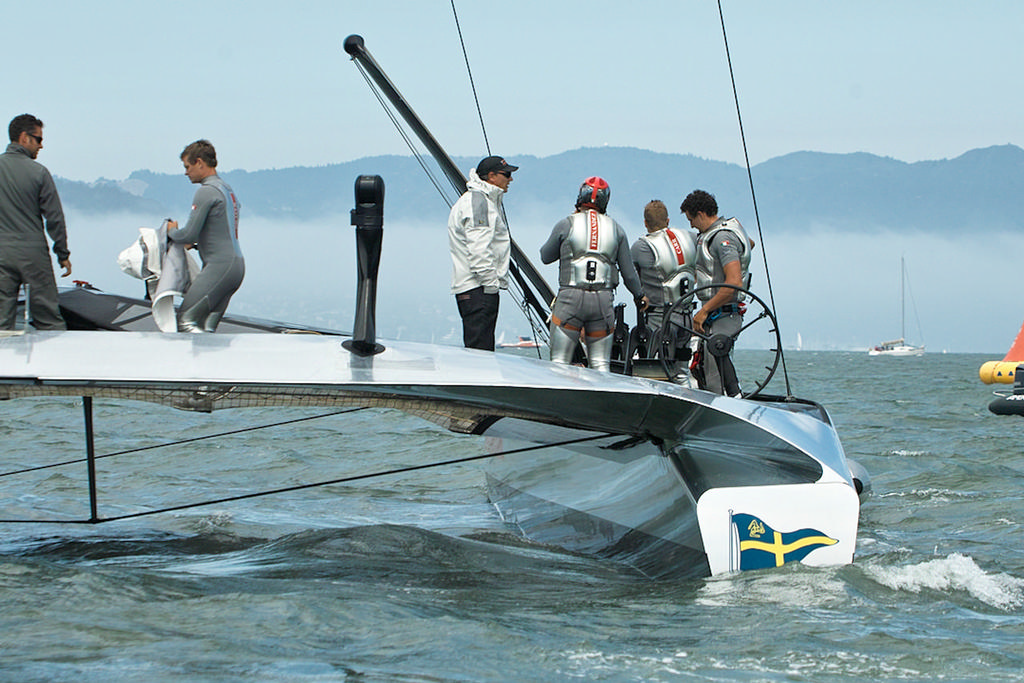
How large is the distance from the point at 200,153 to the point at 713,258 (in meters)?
2.38

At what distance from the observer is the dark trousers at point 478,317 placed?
18.8 feet

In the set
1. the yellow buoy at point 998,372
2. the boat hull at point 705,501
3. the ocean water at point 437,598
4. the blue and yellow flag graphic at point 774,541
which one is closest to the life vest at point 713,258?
the boat hull at point 705,501

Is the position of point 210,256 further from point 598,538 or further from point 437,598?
point 598,538

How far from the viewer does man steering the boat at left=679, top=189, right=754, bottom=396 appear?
17.7ft

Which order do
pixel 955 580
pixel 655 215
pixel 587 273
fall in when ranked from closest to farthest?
pixel 955 580 < pixel 587 273 < pixel 655 215

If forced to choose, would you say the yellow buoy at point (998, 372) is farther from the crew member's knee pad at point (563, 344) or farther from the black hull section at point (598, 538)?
the crew member's knee pad at point (563, 344)


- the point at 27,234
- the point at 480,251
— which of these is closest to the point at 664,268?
the point at 480,251

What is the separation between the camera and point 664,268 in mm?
6051

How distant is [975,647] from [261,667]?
6.36 ft

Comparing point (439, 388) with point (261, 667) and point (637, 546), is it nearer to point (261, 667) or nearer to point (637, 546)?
point (261, 667)

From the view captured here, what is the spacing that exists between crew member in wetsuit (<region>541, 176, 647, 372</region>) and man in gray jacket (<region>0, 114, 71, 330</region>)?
7.18 ft

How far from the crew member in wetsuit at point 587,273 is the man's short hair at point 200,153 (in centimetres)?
153

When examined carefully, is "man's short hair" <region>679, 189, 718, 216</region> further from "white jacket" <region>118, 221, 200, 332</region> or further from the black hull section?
"white jacket" <region>118, 221, 200, 332</region>

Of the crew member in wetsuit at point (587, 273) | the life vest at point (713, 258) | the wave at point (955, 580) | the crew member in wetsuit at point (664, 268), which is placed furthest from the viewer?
the crew member in wetsuit at point (664, 268)
